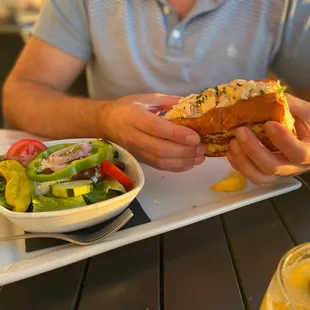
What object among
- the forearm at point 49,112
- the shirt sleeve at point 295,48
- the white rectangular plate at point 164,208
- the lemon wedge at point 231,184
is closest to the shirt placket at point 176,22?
the shirt sleeve at point 295,48

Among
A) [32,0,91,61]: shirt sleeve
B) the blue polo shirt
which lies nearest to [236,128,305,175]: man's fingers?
the blue polo shirt

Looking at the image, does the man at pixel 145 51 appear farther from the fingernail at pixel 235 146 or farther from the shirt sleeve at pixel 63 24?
the fingernail at pixel 235 146

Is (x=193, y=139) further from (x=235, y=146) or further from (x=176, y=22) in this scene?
(x=176, y=22)

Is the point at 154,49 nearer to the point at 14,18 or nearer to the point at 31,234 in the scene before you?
the point at 31,234

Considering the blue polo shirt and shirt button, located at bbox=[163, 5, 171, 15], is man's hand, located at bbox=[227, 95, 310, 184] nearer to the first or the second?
the blue polo shirt

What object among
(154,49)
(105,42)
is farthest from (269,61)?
(105,42)
